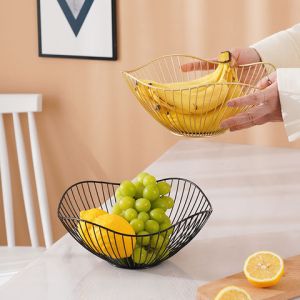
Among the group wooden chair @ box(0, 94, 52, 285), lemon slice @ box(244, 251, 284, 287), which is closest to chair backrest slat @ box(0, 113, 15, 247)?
wooden chair @ box(0, 94, 52, 285)

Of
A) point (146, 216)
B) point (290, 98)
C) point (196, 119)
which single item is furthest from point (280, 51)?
point (146, 216)

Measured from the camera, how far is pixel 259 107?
150 centimetres

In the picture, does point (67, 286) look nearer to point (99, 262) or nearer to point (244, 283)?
point (99, 262)

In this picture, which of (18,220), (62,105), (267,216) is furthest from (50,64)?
(267,216)

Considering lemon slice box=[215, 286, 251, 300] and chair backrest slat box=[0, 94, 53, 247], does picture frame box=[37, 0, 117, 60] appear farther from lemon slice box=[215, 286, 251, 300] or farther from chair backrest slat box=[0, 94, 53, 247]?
lemon slice box=[215, 286, 251, 300]

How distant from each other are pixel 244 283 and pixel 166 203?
0.69 feet

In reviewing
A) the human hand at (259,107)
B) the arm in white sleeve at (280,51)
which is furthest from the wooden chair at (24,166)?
the human hand at (259,107)

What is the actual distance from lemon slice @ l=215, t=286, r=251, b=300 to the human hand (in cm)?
40

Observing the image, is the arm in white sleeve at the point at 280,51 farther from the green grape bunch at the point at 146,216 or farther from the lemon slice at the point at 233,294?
the lemon slice at the point at 233,294

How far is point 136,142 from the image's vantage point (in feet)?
9.19

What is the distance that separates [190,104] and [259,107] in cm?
27

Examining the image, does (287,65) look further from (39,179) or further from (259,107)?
(39,179)

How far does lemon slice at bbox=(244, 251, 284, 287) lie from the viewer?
1089 mm

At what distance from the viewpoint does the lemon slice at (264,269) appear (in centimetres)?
109
